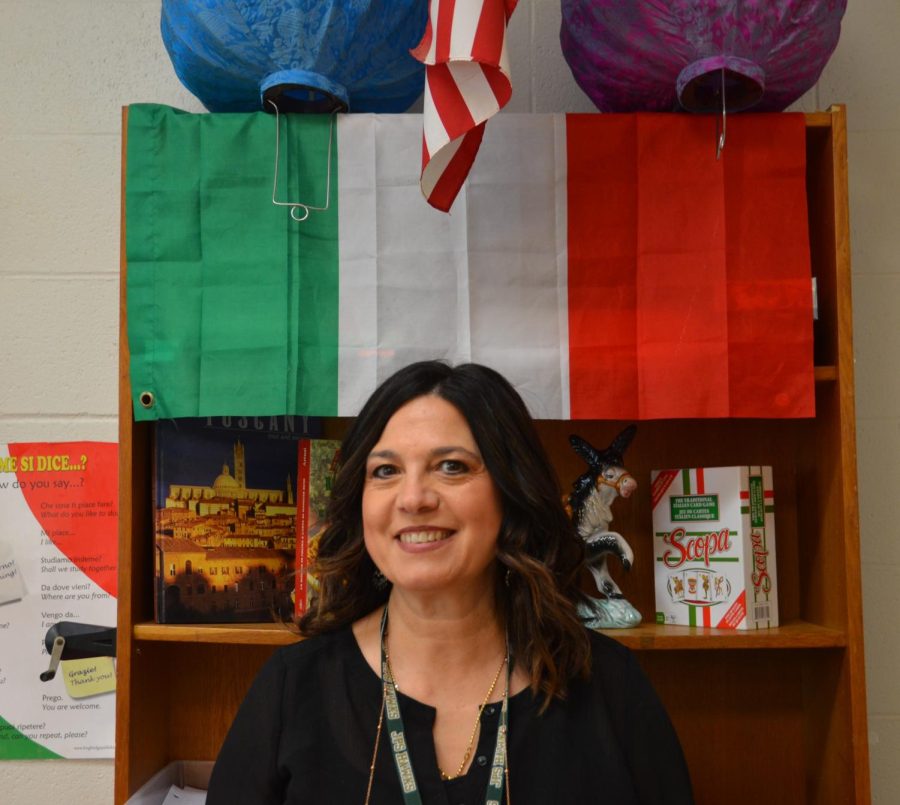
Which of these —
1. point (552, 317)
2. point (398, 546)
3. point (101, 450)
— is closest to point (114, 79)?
point (101, 450)

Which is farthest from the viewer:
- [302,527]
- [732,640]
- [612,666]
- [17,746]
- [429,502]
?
[17,746]

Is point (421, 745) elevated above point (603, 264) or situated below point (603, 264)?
below

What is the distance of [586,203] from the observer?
1.65 m

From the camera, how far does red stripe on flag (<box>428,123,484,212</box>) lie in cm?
151

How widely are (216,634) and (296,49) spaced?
0.98 m

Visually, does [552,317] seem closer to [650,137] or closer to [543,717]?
[650,137]

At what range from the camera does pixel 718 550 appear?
1.69m

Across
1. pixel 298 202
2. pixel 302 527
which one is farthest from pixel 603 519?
pixel 298 202

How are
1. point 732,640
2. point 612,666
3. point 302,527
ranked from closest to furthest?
1. point 612,666
2. point 732,640
3. point 302,527

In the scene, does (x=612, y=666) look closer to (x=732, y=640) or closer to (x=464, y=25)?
(x=732, y=640)

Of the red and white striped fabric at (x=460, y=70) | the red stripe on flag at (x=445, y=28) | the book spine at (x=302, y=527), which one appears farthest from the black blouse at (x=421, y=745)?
the red stripe on flag at (x=445, y=28)

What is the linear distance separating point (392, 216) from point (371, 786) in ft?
2.97

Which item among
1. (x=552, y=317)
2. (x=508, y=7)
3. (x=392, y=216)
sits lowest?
(x=552, y=317)

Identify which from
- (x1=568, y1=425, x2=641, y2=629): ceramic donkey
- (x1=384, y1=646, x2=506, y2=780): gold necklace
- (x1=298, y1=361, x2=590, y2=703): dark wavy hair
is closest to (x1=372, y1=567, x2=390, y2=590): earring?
(x1=298, y1=361, x2=590, y2=703): dark wavy hair
